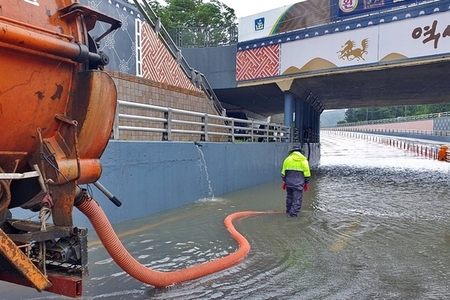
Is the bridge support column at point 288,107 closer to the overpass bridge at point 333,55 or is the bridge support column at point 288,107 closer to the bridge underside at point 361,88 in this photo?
the overpass bridge at point 333,55

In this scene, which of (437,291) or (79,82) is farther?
(437,291)

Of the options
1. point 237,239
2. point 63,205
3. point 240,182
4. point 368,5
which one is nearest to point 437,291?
point 237,239

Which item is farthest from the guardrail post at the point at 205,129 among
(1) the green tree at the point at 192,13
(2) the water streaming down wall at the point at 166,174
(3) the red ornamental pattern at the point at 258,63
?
(1) the green tree at the point at 192,13

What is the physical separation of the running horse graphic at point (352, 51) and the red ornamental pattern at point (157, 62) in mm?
6387

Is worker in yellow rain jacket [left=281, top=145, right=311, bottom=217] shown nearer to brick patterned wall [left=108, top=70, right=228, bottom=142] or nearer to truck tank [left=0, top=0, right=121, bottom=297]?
brick patterned wall [left=108, top=70, right=228, bottom=142]

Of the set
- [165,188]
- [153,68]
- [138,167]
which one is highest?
[153,68]

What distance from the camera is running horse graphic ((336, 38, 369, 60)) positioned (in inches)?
563

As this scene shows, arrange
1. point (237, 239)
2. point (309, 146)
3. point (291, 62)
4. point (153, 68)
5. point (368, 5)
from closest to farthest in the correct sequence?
point (237, 239) → point (153, 68) → point (368, 5) → point (291, 62) → point (309, 146)

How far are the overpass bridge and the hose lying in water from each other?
37.6 ft

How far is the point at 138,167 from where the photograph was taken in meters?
6.99

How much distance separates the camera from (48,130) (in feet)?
8.23

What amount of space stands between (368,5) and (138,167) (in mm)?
11459

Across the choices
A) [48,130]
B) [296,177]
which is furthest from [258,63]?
[48,130]

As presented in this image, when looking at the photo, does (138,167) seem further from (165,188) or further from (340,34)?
(340,34)
